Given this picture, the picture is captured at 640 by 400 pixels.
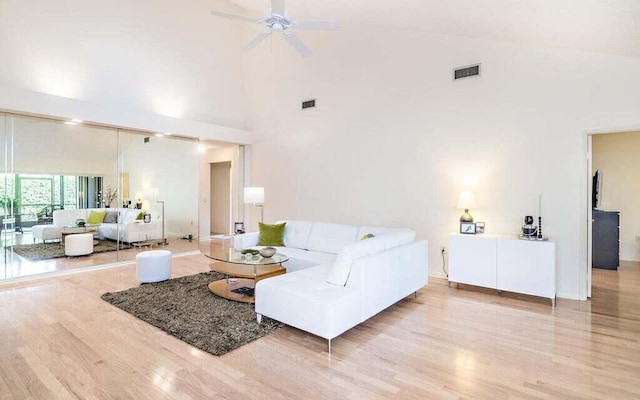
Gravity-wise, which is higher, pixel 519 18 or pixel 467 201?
pixel 519 18

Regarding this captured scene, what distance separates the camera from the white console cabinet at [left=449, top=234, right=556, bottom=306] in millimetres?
3982

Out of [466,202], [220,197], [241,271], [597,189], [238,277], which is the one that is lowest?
[238,277]

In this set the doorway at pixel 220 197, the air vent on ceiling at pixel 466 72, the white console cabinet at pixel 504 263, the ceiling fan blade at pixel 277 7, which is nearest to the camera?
the ceiling fan blade at pixel 277 7

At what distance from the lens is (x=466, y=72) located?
194 inches

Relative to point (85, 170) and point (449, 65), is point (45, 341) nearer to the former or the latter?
point (85, 170)

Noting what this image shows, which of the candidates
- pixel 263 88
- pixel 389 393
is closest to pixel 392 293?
pixel 389 393

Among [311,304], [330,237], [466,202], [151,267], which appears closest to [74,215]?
[151,267]

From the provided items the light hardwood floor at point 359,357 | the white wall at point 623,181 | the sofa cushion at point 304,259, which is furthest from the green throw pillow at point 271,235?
the white wall at point 623,181

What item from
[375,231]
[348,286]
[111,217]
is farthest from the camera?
[111,217]

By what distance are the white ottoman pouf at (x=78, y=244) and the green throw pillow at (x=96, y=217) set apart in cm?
25

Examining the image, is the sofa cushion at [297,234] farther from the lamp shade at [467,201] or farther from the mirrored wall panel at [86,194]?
the mirrored wall panel at [86,194]

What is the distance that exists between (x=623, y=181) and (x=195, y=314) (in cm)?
770

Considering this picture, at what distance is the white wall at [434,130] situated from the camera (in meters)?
4.21

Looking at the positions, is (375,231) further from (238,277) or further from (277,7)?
(277,7)
